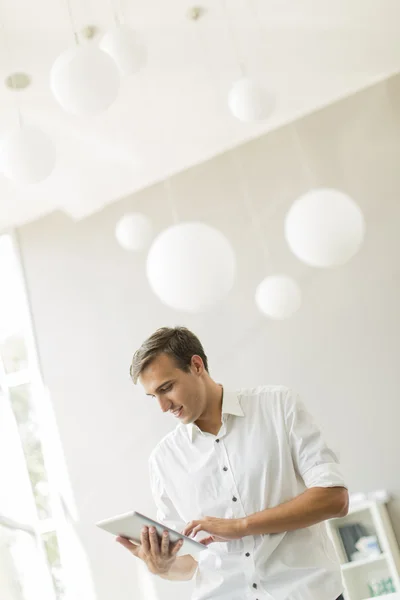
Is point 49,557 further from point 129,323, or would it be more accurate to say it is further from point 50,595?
point 129,323

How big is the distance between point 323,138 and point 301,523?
3.41 m

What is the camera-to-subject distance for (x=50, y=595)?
500cm

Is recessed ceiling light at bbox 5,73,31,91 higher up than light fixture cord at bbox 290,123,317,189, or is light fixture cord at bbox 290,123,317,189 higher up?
recessed ceiling light at bbox 5,73,31,91

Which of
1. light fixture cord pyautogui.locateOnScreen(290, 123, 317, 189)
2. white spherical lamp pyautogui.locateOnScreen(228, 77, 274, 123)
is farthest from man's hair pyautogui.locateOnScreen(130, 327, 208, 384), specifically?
light fixture cord pyautogui.locateOnScreen(290, 123, 317, 189)

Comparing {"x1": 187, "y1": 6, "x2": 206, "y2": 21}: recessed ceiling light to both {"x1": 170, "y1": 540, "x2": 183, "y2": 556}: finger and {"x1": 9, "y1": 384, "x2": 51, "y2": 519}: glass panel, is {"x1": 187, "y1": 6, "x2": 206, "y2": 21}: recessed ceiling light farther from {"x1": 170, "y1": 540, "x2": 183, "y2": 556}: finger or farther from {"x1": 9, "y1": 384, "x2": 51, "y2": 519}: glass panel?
{"x1": 9, "y1": 384, "x2": 51, "y2": 519}: glass panel

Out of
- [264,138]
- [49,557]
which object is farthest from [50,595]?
[264,138]

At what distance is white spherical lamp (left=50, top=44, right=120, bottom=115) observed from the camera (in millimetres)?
2355

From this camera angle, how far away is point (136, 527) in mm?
1892

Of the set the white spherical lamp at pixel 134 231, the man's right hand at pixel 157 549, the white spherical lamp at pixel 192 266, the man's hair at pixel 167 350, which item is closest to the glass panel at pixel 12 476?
the white spherical lamp at pixel 134 231

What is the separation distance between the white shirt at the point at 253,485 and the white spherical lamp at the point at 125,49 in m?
1.35

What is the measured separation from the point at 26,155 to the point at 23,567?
338 cm

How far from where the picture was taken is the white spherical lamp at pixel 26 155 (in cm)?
257

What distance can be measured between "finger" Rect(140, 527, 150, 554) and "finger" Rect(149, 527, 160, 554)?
0.06 feet

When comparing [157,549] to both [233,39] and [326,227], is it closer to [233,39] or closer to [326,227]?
[326,227]
